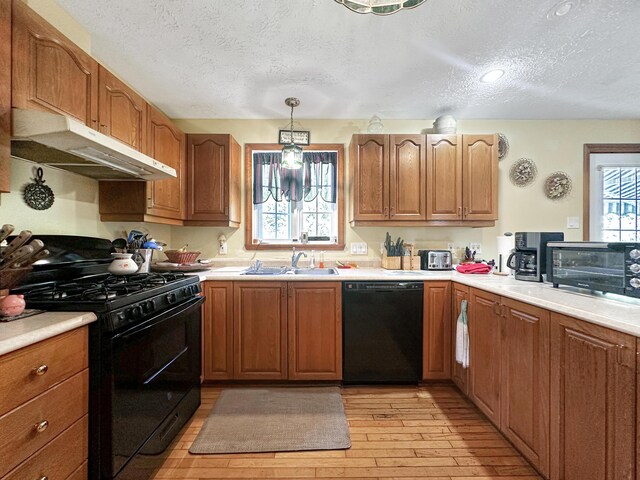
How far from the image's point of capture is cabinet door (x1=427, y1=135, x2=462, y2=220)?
2.65 m

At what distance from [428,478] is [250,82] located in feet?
9.53

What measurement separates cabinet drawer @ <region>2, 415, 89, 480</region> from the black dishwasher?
1.64 m

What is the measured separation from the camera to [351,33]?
1.75 m

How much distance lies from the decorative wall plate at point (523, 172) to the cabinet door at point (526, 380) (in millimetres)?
1976

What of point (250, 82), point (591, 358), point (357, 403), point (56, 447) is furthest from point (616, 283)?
point (250, 82)

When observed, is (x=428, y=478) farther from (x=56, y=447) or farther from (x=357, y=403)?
(x=56, y=447)

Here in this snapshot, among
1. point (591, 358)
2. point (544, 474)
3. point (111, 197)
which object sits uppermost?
point (111, 197)

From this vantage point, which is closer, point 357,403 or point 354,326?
point 357,403

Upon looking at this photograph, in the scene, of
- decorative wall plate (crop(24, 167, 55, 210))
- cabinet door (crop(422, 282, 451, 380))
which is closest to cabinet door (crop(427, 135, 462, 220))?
cabinet door (crop(422, 282, 451, 380))

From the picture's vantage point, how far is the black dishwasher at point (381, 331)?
226 cm

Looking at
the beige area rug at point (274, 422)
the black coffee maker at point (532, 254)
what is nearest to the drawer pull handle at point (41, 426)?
the beige area rug at point (274, 422)

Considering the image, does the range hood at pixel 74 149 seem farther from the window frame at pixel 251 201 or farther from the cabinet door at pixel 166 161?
the window frame at pixel 251 201

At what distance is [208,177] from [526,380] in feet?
9.14

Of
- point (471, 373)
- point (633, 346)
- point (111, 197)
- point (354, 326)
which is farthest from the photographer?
point (354, 326)
